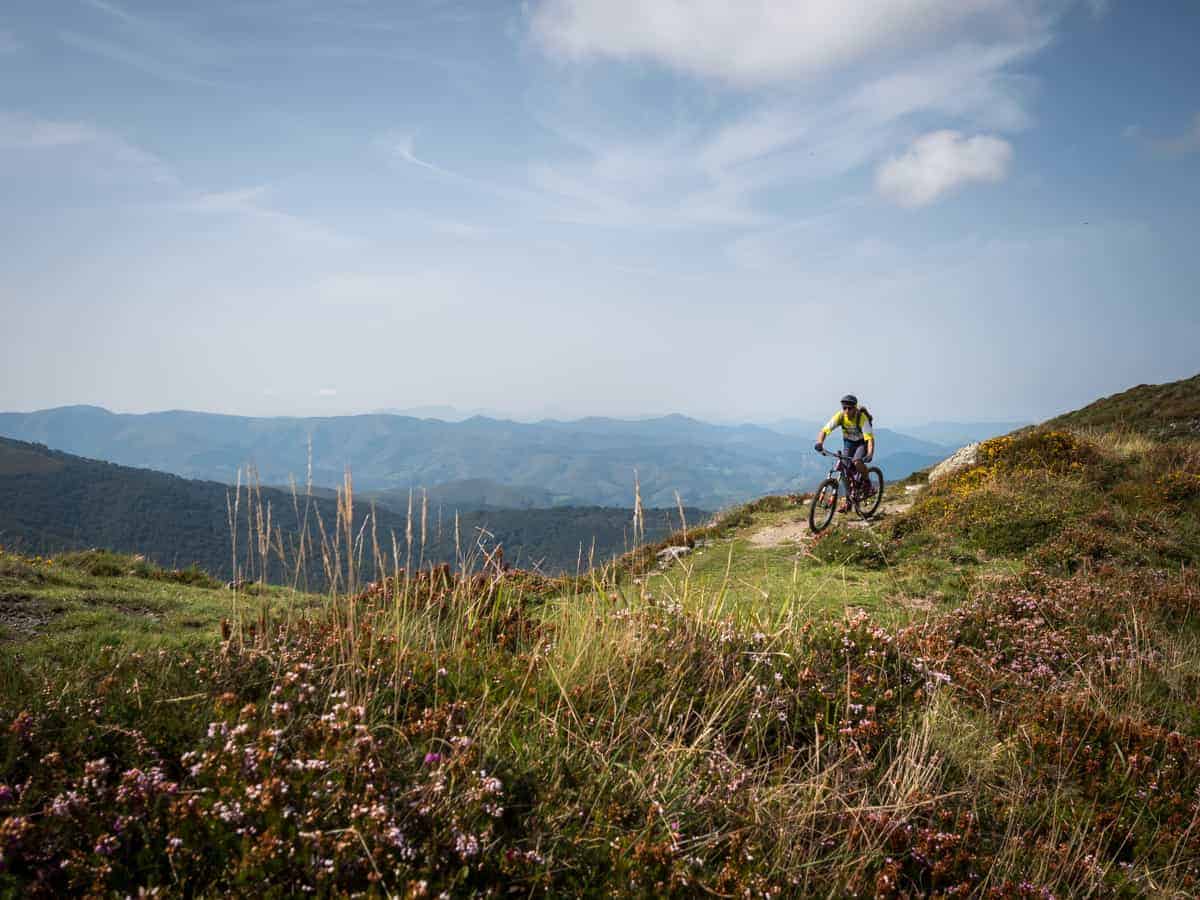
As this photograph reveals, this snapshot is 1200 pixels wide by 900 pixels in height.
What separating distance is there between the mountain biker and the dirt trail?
119cm

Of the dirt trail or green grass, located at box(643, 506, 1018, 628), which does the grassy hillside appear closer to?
green grass, located at box(643, 506, 1018, 628)

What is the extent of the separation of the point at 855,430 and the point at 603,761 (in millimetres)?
14533

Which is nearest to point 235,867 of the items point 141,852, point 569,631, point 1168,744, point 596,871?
point 141,852

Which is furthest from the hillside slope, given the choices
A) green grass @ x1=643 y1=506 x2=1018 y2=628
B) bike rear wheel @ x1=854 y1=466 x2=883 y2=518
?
green grass @ x1=643 y1=506 x2=1018 y2=628

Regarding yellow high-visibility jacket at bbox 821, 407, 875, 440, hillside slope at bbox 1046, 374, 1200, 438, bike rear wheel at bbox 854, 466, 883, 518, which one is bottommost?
bike rear wheel at bbox 854, 466, 883, 518

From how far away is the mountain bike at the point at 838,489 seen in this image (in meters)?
15.8

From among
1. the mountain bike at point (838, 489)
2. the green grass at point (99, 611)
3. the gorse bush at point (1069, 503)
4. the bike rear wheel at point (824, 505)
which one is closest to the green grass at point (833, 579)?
the bike rear wheel at point (824, 505)

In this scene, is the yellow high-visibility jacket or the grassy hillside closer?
the grassy hillside

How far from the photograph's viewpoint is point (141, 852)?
2396 mm

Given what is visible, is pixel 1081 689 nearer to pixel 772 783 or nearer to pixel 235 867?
pixel 772 783

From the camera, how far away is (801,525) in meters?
18.0

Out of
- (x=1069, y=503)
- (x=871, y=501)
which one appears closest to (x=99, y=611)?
(x=871, y=501)

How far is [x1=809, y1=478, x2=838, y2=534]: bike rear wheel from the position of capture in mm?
15828

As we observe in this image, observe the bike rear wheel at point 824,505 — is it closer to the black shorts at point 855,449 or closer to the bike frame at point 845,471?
the bike frame at point 845,471
